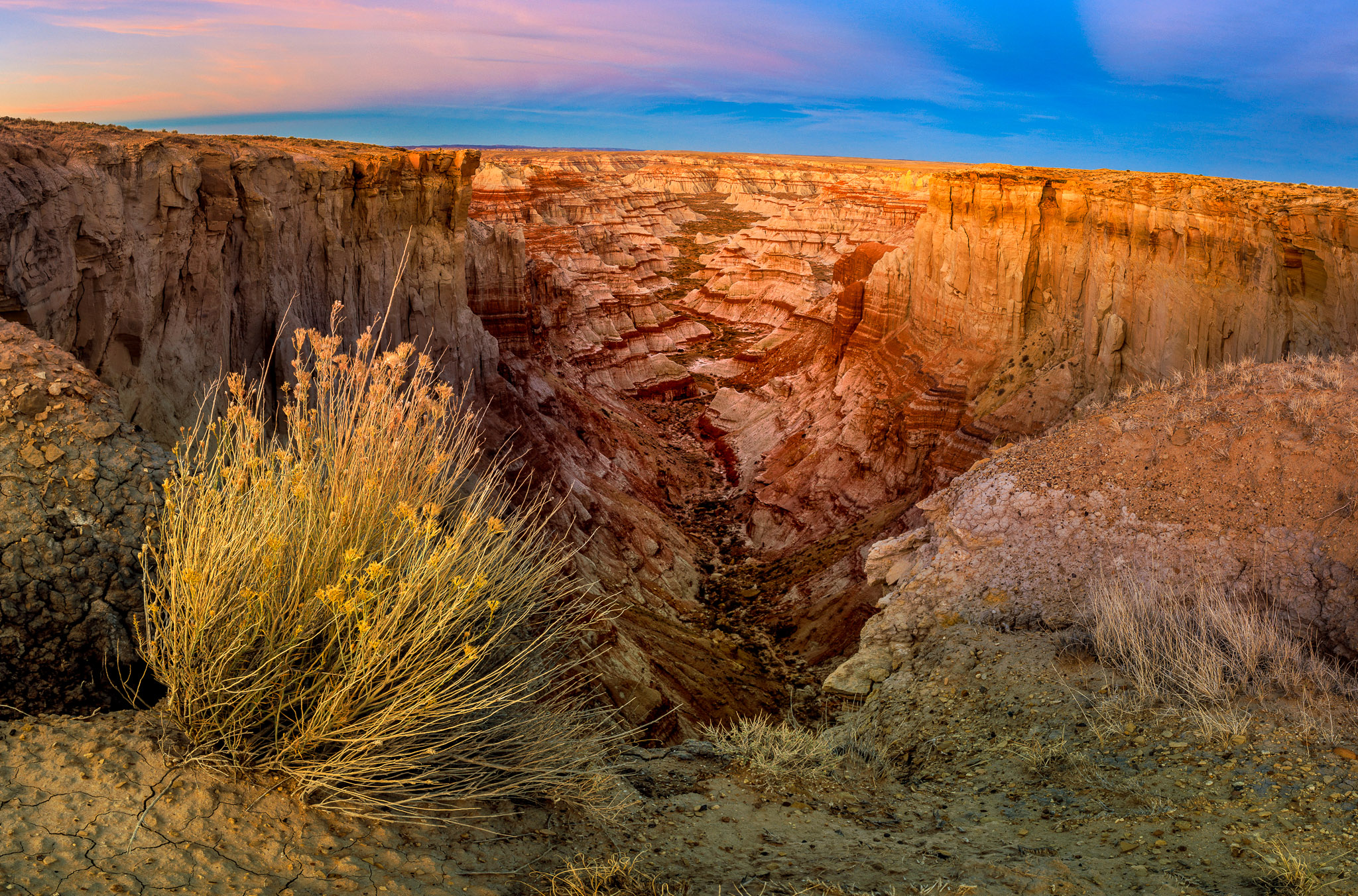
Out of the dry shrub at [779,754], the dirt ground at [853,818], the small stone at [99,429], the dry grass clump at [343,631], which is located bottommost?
the dry shrub at [779,754]

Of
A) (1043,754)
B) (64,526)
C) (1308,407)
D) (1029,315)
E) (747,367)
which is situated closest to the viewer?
(64,526)

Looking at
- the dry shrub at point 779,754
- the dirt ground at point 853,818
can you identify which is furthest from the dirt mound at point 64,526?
the dry shrub at point 779,754

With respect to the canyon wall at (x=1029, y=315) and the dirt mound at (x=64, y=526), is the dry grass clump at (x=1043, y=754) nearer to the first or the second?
the dirt mound at (x=64, y=526)

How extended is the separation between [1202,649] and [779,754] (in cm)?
346

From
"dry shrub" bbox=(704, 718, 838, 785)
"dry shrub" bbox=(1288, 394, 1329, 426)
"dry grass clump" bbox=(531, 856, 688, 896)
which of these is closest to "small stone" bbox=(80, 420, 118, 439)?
"dry grass clump" bbox=(531, 856, 688, 896)

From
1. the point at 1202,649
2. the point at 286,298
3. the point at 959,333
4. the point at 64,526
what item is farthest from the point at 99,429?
the point at 959,333

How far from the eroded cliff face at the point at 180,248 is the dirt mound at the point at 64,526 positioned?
330 centimetres

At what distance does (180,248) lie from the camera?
40.3 ft

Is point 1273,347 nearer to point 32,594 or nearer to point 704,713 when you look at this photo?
point 704,713

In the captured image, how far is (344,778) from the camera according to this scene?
11.2 feet

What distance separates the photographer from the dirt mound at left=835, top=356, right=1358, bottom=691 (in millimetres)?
8664

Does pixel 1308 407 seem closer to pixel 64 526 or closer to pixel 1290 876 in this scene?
pixel 1290 876

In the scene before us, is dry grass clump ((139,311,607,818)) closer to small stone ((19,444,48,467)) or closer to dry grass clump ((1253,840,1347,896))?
small stone ((19,444,48,467))

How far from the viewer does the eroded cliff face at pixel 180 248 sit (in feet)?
32.4
